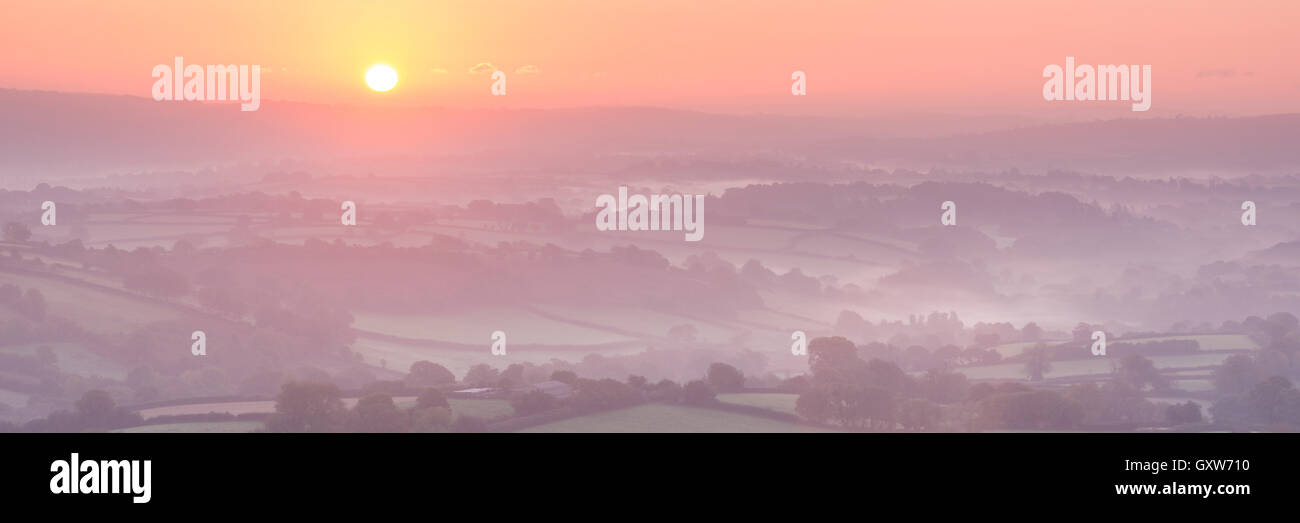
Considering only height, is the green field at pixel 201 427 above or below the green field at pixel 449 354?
below

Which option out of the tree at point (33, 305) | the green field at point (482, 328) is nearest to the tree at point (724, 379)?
the green field at point (482, 328)

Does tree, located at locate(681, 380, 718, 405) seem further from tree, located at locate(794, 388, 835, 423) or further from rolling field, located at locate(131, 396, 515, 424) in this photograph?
rolling field, located at locate(131, 396, 515, 424)

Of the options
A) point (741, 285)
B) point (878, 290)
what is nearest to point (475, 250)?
point (741, 285)

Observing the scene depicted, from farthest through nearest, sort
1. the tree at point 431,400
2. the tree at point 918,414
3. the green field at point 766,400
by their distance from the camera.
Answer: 1. the green field at point 766,400
2. the tree at point 431,400
3. the tree at point 918,414

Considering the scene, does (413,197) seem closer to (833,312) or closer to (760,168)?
(760,168)

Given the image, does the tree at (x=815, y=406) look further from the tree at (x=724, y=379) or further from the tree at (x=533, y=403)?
the tree at (x=533, y=403)
